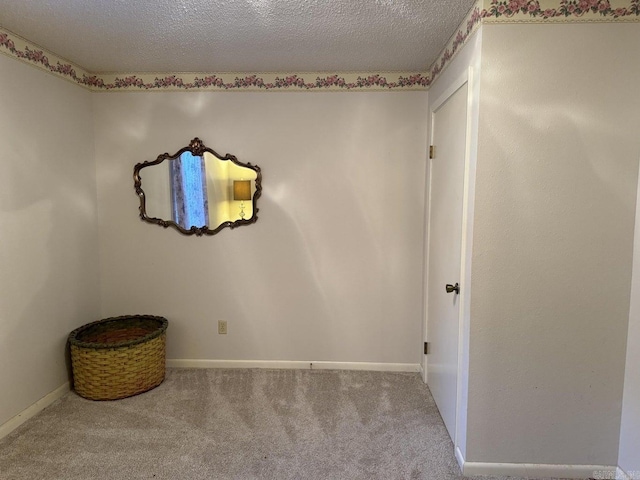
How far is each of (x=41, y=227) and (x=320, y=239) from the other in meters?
1.74

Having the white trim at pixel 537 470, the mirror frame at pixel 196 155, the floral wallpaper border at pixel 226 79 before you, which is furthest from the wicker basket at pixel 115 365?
the white trim at pixel 537 470

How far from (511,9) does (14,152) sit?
2565 mm

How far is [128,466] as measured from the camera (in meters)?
1.98

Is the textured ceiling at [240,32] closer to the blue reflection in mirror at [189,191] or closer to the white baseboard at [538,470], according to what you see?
the blue reflection in mirror at [189,191]

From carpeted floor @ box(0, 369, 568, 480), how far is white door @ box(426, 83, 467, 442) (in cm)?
23

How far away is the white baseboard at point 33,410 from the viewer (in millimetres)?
2201

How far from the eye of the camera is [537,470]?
1.92 metres

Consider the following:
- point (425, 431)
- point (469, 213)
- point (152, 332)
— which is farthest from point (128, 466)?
point (469, 213)

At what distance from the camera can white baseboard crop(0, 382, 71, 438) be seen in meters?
2.20

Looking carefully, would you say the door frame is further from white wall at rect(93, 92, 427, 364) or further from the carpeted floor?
white wall at rect(93, 92, 427, 364)

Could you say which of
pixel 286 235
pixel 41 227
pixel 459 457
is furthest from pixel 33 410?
pixel 459 457

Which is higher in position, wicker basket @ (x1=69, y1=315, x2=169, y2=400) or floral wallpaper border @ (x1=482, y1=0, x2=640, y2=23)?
floral wallpaper border @ (x1=482, y1=0, x2=640, y2=23)

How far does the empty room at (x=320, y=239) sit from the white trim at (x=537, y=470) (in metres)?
0.01

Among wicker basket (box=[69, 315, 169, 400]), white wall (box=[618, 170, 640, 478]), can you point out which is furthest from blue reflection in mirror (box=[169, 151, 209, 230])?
white wall (box=[618, 170, 640, 478])
